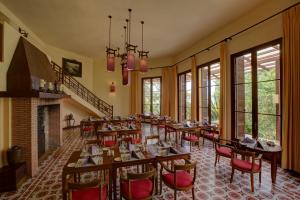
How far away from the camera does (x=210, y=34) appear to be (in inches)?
284

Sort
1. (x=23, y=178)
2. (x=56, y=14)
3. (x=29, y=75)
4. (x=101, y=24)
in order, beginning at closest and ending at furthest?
1. (x=23, y=178)
2. (x=29, y=75)
3. (x=56, y=14)
4. (x=101, y=24)

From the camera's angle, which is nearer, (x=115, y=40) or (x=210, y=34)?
(x=210, y=34)

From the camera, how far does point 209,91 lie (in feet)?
25.0

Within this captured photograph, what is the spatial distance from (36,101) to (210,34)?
21.8 feet

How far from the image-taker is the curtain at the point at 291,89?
3904 mm

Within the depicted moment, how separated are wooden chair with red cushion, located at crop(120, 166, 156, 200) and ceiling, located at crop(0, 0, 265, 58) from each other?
4.30m

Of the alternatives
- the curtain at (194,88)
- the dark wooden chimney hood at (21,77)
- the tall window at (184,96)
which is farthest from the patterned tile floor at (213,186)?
the tall window at (184,96)

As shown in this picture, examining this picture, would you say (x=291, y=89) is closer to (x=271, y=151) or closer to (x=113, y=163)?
(x=271, y=151)

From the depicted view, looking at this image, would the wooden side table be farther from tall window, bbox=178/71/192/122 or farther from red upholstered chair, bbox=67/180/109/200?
tall window, bbox=178/71/192/122

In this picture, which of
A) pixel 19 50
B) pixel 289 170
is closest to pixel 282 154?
pixel 289 170

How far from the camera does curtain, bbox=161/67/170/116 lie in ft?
35.0

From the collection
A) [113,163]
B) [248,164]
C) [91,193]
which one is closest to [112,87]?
[113,163]

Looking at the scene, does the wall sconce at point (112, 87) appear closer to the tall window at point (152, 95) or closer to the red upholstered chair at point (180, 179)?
the tall window at point (152, 95)

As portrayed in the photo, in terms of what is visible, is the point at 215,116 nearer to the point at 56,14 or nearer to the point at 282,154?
the point at 282,154
